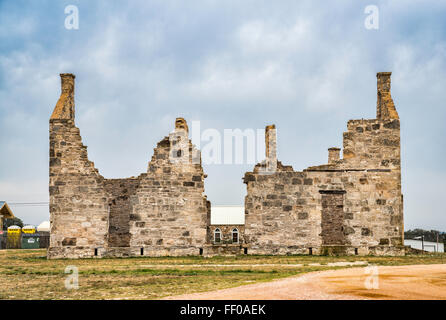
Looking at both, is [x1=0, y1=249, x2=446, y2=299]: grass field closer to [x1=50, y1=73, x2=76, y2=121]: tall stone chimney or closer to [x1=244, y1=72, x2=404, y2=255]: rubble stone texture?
[x1=244, y1=72, x2=404, y2=255]: rubble stone texture

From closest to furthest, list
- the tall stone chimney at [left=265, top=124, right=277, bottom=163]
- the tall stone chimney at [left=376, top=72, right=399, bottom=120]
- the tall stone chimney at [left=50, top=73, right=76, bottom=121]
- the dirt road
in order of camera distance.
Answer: the dirt road < the tall stone chimney at [left=50, top=73, right=76, bottom=121] < the tall stone chimney at [left=376, top=72, right=399, bottom=120] < the tall stone chimney at [left=265, top=124, right=277, bottom=163]

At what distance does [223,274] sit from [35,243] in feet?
98.1

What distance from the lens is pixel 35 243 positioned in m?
40.9

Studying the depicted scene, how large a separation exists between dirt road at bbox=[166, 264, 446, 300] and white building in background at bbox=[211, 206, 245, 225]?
1902 inches

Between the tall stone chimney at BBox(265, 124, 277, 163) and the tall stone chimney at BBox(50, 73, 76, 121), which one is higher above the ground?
the tall stone chimney at BBox(50, 73, 76, 121)

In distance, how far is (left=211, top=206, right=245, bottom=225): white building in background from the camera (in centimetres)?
6041

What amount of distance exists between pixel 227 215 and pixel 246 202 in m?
40.4

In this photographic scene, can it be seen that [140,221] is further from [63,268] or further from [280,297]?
[280,297]

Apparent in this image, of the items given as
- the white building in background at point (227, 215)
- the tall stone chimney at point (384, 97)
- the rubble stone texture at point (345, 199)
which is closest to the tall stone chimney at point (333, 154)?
the tall stone chimney at point (384, 97)

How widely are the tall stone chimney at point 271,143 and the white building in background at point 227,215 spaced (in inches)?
1434

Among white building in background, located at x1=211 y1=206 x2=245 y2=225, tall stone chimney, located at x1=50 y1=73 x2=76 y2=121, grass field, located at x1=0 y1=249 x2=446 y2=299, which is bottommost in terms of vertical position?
white building in background, located at x1=211 y1=206 x2=245 y2=225

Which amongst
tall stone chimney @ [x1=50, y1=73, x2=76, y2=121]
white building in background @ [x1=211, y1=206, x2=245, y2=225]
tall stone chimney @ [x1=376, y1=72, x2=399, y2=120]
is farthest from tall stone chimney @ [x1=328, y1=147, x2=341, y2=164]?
white building in background @ [x1=211, y1=206, x2=245, y2=225]

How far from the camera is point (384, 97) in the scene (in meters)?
23.5

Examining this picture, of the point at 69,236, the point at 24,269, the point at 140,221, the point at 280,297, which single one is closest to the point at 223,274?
the point at 280,297
